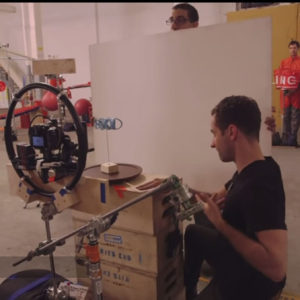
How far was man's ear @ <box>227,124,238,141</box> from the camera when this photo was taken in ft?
3.82

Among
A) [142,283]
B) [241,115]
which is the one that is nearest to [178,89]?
[241,115]

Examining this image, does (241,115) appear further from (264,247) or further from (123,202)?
(123,202)

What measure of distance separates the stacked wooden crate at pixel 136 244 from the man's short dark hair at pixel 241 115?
0.40 metres

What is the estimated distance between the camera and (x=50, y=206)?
1.30 m

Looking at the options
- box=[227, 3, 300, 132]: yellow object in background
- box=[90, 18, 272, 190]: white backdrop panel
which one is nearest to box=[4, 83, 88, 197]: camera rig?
box=[90, 18, 272, 190]: white backdrop panel

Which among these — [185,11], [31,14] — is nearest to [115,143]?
[185,11]

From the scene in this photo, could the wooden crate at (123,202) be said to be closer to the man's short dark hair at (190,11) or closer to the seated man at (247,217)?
the seated man at (247,217)

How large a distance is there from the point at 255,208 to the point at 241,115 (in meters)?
0.31

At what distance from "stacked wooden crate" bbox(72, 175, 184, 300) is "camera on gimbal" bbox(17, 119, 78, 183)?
0.50ft

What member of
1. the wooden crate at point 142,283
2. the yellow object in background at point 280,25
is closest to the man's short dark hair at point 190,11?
the wooden crate at point 142,283

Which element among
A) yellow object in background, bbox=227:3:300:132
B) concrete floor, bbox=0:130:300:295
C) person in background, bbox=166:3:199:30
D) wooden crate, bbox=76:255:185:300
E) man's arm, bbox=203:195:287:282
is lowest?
concrete floor, bbox=0:130:300:295

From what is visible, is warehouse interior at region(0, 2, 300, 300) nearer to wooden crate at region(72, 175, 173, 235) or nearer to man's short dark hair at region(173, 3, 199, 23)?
wooden crate at region(72, 175, 173, 235)

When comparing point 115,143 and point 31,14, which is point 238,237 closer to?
point 115,143

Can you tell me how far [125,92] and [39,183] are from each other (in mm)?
958
